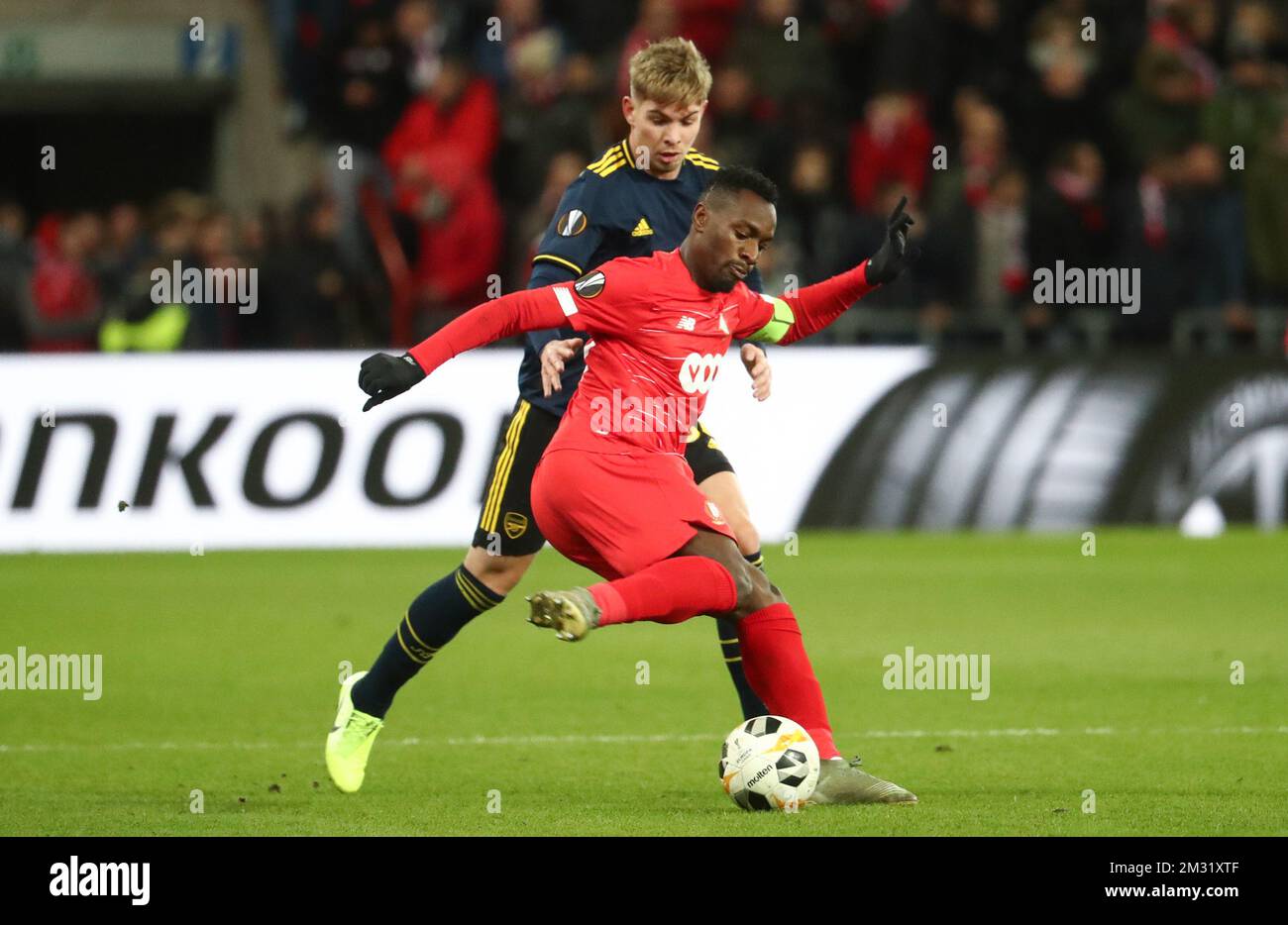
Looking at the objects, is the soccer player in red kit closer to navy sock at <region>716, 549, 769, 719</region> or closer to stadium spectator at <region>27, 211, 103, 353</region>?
navy sock at <region>716, 549, 769, 719</region>

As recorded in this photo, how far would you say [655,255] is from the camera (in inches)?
270

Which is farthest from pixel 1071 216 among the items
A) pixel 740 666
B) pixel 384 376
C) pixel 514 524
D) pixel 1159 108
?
pixel 384 376

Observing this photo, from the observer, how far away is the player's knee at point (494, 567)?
23.9ft

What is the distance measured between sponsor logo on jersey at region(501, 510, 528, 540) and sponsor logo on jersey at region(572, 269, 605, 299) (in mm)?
876

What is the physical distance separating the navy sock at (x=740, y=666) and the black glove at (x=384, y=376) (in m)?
1.45

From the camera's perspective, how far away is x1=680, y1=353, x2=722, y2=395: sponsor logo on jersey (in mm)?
6824

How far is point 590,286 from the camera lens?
672cm

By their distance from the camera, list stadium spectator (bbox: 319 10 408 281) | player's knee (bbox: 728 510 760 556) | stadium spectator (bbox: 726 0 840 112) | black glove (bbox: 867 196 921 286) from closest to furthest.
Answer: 1. black glove (bbox: 867 196 921 286)
2. player's knee (bbox: 728 510 760 556)
3. stadium spectator (bbox: 726 0 840 112)
4. stadium spectator (bbox: 319 10 408 281)

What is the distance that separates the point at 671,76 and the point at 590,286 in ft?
2.54

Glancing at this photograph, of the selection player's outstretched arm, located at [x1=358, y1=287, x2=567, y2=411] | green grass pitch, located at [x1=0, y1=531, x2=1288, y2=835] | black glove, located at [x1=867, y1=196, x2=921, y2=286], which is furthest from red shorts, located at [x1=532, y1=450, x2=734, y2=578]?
black glove, located at [x1=867, y1=196, x2=921, y2=286]

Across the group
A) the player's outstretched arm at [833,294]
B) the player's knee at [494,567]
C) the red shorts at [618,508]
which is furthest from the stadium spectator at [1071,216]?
the red shorts at [618,508]

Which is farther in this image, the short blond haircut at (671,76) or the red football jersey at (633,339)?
the short blond haircut at (671,76)

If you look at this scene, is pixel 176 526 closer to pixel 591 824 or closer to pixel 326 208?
pixel 326 208

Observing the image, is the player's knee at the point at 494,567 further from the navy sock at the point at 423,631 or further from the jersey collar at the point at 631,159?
the jersey collar at the point at 631,159
